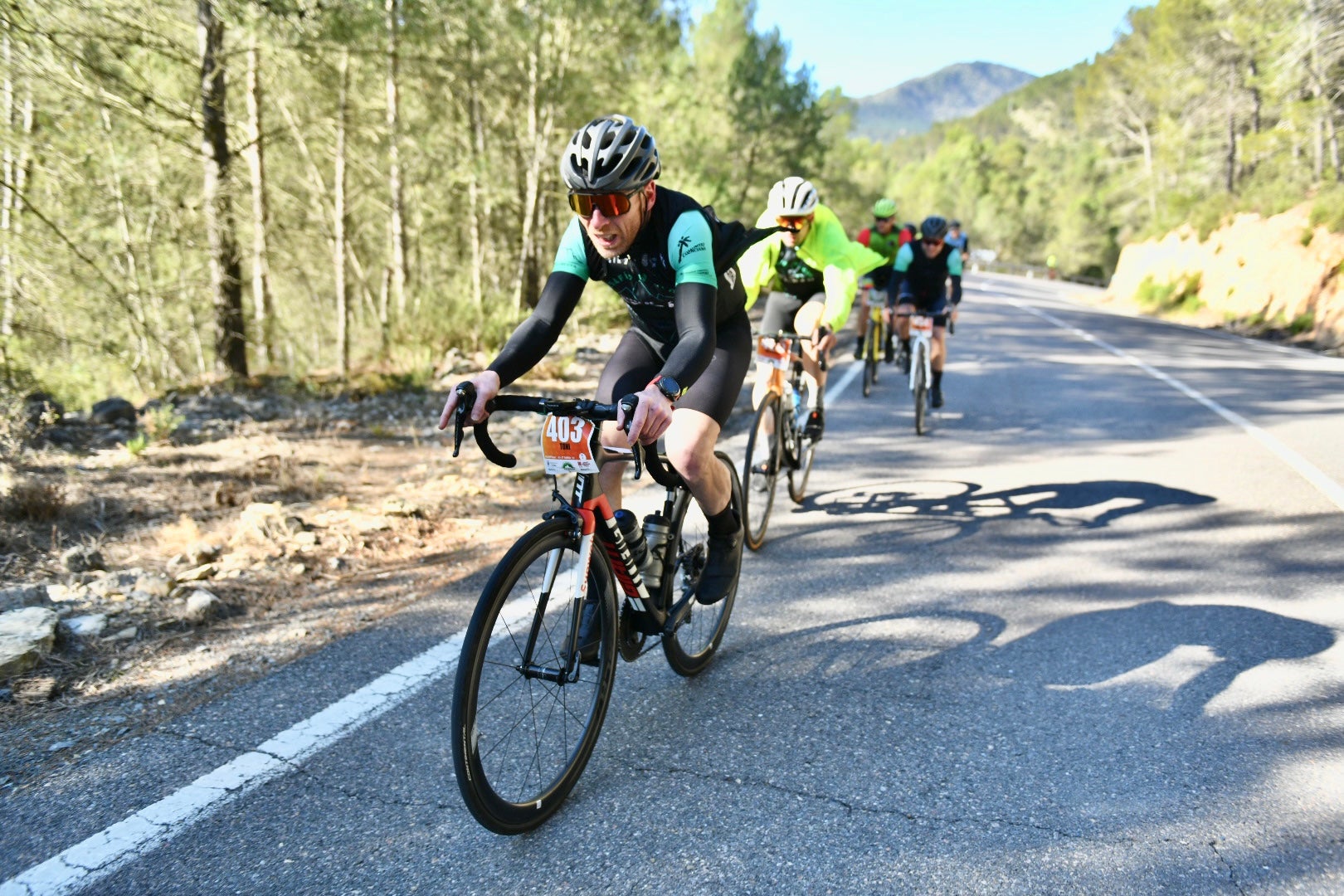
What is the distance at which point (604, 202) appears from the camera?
2.94 meters

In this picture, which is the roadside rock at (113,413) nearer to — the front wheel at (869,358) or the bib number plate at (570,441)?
the bib number plate at (570,441)

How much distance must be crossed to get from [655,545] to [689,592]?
1.33ft

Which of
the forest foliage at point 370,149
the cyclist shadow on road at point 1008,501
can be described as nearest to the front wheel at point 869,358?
the cyclist shadow on road at point 1008,501

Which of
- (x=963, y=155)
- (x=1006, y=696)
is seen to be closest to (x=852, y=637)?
(x=1006, y=696)

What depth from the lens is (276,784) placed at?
2.75m

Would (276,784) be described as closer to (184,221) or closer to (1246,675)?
(1246,675)

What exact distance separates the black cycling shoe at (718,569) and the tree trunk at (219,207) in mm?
8893

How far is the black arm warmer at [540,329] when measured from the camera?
2.98 metres

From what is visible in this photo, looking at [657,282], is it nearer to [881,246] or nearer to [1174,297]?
[881,246]

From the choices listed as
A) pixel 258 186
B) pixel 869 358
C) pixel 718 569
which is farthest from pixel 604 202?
pixel 258 186

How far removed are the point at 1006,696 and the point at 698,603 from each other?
1289mm

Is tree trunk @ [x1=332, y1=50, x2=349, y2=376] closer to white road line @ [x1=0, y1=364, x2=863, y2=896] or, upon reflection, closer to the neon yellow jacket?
the neon yellow jacket

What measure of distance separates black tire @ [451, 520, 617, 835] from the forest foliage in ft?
21.2

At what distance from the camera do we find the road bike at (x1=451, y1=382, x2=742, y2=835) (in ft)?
8.23
